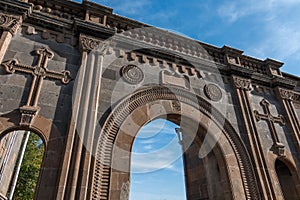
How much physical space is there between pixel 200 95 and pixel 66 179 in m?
5.07

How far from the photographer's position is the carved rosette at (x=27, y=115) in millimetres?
4790

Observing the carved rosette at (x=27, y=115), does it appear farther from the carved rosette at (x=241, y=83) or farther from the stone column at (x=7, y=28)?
the carved rosette at (x=241, y=83)

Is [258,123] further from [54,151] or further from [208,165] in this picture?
[54,151]

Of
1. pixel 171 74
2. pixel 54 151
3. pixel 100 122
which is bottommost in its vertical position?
pixel 54 151

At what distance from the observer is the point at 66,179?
4.44 meters

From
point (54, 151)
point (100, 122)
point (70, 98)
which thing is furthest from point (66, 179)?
point (70, 98)

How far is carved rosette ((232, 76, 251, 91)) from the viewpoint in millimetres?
8211

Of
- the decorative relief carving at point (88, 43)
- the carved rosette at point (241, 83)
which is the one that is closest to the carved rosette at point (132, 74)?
the decorative relief carving at point (88, 43)

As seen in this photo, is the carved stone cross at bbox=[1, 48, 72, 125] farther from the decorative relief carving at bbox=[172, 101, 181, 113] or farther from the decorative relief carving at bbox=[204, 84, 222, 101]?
→ the decorative relief carving at bbox=[204, 84, 222, 101]

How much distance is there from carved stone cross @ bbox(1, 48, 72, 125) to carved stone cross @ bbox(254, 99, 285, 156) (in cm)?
711

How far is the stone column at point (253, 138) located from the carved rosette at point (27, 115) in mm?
6581

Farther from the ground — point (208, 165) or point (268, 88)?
point (268, 88)

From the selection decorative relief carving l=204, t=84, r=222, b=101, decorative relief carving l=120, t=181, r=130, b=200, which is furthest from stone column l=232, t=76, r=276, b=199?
decorative relief carving l=120, t=181, r=130, b=200

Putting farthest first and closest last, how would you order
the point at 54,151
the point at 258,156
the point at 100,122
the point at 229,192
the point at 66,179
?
the point at 258,156 < the point at 229,192 < the point at 100,122 < the point at 54,151 < the point at 66,179
